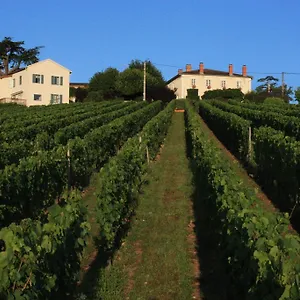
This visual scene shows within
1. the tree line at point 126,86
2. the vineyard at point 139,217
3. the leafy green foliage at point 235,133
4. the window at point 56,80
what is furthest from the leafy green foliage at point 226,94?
the vineyard at point 139,217

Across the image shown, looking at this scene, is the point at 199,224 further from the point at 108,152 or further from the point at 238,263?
the point at 108,152

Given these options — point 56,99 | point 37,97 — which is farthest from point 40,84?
point 56,99

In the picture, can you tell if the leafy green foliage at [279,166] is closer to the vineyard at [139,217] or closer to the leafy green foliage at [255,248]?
the vineyard at [139,217]

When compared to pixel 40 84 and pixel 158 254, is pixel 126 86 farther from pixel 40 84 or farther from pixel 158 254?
pixel 158 254

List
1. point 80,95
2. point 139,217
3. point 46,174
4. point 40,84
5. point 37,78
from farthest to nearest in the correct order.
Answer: point 80,95, point 40,84, point 37,78, point 46,174, point 139,217

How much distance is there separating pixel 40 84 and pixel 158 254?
59.7 m

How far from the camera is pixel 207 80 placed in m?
85.4

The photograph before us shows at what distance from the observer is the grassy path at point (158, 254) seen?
6.64 m

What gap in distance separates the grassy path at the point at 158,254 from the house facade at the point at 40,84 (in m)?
53.5

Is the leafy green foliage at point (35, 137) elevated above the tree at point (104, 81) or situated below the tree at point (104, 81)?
below

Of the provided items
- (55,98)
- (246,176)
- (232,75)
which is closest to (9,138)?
(246,176)

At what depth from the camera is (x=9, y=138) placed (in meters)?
16.1

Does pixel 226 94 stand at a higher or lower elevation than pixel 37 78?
lower

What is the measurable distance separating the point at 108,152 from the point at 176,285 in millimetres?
11474
